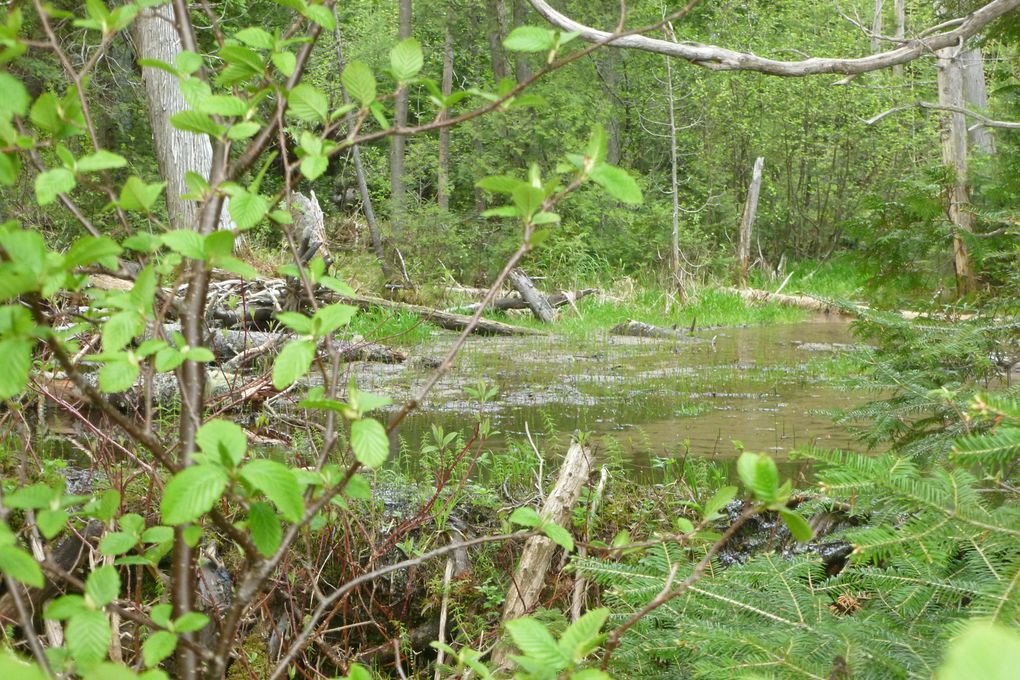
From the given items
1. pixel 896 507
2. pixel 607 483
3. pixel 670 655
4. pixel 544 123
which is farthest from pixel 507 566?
pixel 544 123

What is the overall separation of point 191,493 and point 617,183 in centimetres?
65

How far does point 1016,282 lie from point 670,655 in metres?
2.38

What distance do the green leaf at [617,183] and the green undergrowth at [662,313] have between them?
38.4 feet

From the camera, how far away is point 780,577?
1999mm

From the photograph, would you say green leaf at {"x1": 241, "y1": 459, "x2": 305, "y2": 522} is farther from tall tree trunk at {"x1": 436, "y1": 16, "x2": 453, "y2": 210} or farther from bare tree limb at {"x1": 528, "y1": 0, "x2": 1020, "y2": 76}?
tall tree trunk at {"x1": 436, "y1": 16, "x2": 453, "y2": 210}

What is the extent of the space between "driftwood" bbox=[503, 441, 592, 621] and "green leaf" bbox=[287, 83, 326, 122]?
1.87 meters

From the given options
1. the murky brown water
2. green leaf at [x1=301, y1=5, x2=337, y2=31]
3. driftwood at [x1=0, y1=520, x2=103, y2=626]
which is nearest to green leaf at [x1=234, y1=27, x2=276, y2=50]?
green leaf at [x1=301, y1=5, x2=337, y2=31]

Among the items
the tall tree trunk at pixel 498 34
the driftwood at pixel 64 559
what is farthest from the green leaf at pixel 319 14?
the tall tree trunk at pixel 498 34

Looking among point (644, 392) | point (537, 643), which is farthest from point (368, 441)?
point (644, 392)

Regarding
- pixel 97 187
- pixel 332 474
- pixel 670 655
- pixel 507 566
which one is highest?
pixel 97 187

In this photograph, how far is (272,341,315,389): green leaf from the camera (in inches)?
44.0

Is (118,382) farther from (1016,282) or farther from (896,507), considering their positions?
(1016,282)

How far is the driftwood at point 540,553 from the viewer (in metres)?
3.14

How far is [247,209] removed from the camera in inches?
48.6
